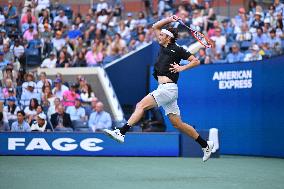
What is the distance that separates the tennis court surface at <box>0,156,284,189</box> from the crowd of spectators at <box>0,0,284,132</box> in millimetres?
4738

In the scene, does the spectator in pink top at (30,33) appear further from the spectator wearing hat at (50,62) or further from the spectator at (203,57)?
the spectator at (203,57)

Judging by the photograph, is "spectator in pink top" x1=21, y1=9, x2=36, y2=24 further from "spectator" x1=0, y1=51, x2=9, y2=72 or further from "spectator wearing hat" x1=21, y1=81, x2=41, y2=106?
"spectator wearing hat" x1=21, y1=81, x2=41, y2=106

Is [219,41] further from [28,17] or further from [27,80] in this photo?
[28,17]

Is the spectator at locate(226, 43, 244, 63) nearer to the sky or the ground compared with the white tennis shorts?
nearer to the sky

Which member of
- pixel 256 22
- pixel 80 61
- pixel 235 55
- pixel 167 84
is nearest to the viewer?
pixel 167 84

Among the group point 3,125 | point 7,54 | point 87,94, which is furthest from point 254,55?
point 7,54

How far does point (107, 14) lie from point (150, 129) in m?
8.22

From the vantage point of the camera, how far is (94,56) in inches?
875

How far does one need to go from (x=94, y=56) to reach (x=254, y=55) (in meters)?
5.83

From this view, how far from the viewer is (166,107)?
11.3m

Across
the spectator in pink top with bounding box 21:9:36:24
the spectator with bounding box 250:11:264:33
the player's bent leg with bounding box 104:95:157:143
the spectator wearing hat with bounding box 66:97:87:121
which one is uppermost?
the spectator in pink top with bounding box 21:9:36:24

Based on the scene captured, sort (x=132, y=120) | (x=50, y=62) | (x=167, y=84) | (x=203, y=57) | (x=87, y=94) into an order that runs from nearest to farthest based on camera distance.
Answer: (x=132, y=120) < (x=167, y=84) < (x=87, y=94) < (x=203, y=57) < (x=50, y=62)

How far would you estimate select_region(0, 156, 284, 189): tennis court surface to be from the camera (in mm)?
9117

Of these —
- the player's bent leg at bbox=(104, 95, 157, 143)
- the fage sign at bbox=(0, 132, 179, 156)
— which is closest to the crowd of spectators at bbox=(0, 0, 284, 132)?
the fage sign at bbox=(0, 132, 179, 156)
